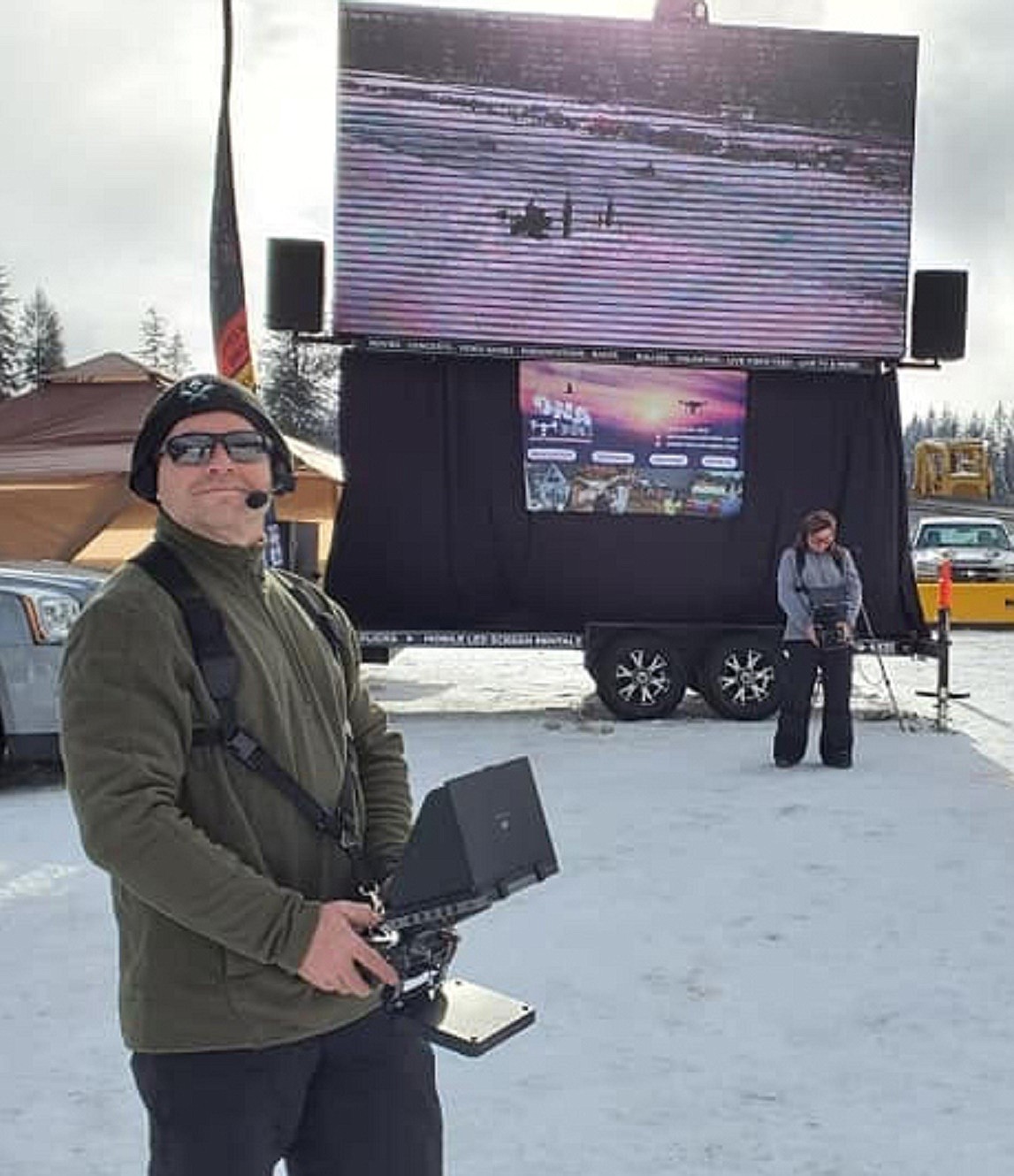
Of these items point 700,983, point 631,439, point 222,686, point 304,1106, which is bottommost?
point 700,983

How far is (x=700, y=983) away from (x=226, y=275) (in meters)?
6.65

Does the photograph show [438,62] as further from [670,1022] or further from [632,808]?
[670,1022]

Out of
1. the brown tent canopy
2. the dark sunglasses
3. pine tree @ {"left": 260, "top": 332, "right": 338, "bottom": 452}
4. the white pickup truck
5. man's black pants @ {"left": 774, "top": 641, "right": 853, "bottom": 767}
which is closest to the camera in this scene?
the dark sunglasses

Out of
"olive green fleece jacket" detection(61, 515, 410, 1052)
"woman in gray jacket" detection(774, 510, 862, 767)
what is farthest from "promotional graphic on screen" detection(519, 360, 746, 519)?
"olive green fleece jacket" detection(61, 515, 410, 1052)

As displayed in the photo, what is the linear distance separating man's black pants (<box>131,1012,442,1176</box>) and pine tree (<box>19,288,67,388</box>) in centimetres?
6762

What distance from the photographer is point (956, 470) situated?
43.2 meters

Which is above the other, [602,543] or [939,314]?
[939,314]

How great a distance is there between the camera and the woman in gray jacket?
8414 millimetres

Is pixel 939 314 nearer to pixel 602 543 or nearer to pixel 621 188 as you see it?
pixel 621 188

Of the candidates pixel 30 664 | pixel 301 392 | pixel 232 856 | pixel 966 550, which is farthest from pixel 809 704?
pixel 301 392

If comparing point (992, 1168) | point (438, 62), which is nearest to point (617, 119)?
point (438, 62)

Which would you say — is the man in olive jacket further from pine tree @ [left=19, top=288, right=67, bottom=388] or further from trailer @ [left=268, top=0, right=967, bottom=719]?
pine tree @ [left=19, top=288, right=67, bottom=388]

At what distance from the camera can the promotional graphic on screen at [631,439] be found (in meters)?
10.7

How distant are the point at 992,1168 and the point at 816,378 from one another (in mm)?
8427
